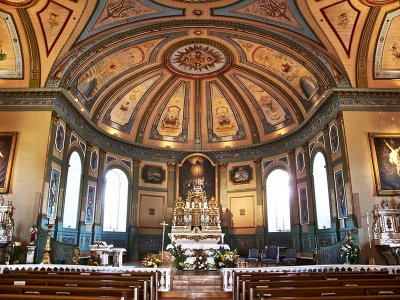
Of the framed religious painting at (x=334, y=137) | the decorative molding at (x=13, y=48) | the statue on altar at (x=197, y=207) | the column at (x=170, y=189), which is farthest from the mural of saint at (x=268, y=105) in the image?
the decorative molding at (x=13, y=48)

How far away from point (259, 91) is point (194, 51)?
5.52 m

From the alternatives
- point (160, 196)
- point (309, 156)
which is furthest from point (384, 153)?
point (160, 196)

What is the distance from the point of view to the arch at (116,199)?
21.6 meters

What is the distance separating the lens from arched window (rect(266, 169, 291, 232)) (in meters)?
21.6

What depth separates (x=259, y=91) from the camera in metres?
22.3

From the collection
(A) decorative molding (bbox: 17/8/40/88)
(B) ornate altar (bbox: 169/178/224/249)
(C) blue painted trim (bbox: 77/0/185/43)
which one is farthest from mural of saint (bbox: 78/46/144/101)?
(B) ornate altar (bbox: 169/178/224/249)

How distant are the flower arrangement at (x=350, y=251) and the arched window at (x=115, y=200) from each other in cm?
1367

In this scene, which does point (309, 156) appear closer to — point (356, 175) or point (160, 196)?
point (356, 175)

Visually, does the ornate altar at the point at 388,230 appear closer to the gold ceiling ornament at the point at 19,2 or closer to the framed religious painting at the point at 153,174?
the framed religious painting at the point at 153,174

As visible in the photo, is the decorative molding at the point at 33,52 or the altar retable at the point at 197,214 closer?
the decorative molding at the point at 33,52

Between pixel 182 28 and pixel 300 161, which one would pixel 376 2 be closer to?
pixel 182 28

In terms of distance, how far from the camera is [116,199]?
73.0 ft

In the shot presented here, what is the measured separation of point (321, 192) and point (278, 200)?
455 cm

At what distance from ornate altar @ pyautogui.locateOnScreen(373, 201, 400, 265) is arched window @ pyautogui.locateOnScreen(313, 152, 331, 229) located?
145 inches
